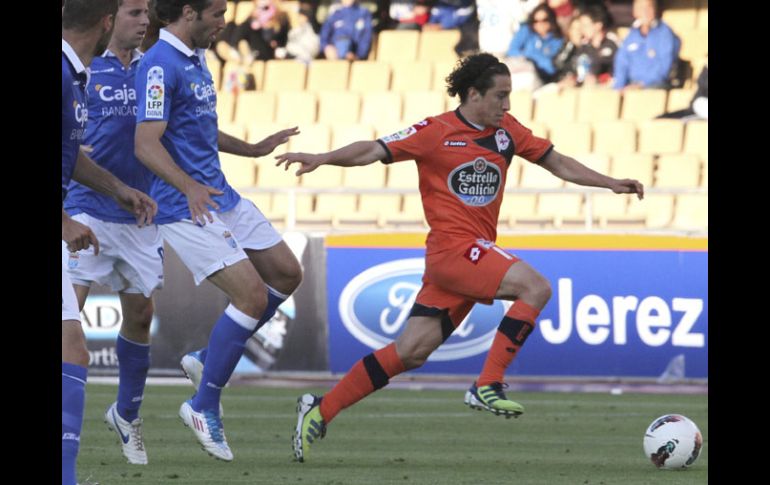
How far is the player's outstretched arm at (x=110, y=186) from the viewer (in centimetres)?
620

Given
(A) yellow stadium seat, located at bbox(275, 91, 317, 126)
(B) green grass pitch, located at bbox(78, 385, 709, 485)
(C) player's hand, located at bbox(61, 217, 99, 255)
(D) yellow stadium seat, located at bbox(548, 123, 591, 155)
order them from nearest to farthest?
(C) player's hand, located at bbox(61, 217, 99, 255)
(B) green grass pitch, located at bbox(78, 385, 709, 485)
(D) yellow stadium seat, located at bbox(548, 123, 591, 155)
(A) yellow stadium seat, located at bbox(275, 91, 317, 126)

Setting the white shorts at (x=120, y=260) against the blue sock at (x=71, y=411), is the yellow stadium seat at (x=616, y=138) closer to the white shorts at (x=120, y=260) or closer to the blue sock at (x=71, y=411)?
the white shorts at (x=120, y=260)

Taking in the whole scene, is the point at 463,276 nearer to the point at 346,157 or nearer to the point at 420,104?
the point at 346,157

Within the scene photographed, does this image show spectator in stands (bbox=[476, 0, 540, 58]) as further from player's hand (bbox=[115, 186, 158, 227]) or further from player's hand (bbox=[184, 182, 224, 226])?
player's hand (bbox=[115, 186, 158, 227])

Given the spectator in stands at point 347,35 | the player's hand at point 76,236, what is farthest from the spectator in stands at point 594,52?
the player's hand at point 76,236

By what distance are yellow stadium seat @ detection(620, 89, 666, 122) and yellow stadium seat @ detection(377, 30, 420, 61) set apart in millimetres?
3220

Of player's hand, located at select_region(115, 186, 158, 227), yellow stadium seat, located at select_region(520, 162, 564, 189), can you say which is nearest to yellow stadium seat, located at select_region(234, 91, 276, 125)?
yellow stadium seat, located at select_region(520, 162, 564, 189)

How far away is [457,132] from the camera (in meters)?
8.52

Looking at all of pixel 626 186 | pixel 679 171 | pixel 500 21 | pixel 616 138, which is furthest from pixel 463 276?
pixel 500 21

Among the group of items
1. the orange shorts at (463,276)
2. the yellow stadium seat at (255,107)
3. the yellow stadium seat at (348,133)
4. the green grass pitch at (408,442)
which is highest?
the yellow stadium seat at (255,107)

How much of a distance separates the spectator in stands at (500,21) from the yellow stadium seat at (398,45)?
3.40 feet

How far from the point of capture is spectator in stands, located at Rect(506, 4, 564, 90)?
19.8 metres

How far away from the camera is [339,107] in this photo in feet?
66.8

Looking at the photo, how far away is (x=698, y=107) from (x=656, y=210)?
1.91 m
